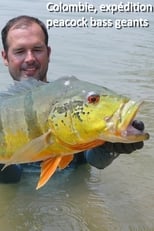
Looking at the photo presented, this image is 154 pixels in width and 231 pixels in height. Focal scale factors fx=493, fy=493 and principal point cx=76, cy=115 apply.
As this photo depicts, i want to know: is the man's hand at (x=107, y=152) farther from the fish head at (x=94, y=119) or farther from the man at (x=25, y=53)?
the fish head at (x=94, y=119)

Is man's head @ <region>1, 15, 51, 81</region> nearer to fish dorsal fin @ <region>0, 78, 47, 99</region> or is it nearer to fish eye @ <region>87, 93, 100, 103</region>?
fish dorsal fin @ <region>0, 78, 47, 99</region>

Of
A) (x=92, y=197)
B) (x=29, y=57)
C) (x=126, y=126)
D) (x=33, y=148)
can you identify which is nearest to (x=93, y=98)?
(x=126, y=126)

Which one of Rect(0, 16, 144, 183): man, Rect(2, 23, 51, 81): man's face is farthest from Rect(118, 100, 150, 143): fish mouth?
Rect(2, 23, 51, 81): man's face

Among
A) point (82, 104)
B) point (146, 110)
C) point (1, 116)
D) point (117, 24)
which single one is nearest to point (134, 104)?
point (82, 104)

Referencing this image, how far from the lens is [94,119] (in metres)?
2.37

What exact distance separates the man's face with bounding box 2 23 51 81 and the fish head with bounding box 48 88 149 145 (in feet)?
4.53

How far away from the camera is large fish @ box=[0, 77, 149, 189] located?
7.49 ft

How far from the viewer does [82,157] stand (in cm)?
413

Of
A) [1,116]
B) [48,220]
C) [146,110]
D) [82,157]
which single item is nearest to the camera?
[1,116]

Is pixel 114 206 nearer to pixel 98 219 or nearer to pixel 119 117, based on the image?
pixel 98 219

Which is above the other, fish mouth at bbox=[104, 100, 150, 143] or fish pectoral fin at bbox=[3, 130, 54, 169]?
fish mouth at bbox=[104, 100, 150, 143]

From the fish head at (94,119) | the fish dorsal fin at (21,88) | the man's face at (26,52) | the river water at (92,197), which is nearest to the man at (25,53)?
the man's face at (26,52)

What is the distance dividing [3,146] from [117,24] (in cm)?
951

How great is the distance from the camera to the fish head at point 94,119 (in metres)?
2.22
